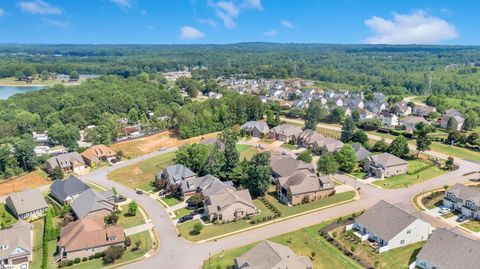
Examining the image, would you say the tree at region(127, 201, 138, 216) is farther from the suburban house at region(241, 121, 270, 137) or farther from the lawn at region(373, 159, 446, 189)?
the suburban house at region(241, 121, 270, 137)

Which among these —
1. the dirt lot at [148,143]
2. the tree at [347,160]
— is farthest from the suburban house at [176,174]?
the tree at [347,160]

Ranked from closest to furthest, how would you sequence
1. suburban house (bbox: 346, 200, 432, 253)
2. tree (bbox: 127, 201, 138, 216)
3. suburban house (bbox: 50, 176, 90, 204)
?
suburban house (bbox: 346, 200, 432, 253)
tree (bbox: 127, 201, 138, 216)
suburban house (bbox: 50, 176, 90, 204)

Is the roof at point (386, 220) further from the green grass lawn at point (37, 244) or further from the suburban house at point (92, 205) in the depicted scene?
the green grass lawn at point (37, 244)

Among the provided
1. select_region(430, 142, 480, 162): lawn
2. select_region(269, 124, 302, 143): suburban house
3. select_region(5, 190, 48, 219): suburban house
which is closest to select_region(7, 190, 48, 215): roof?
select_region(5, 190, 48, 219): suburban house

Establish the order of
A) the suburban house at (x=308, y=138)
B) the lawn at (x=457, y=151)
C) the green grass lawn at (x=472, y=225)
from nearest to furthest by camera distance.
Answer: the green grass lawn at (x=472, y=225) → the lawn at (x=457, y=151) → the suburban house at (x=308, y=138)

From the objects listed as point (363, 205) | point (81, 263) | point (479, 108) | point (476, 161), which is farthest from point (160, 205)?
point (479, 108)

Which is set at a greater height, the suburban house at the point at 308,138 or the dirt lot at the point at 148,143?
the suburban house at the point at 308,138

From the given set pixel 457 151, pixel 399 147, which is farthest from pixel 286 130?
pixel 457 151
